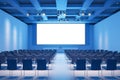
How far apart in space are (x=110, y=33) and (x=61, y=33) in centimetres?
969

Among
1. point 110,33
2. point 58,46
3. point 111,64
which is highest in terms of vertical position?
point 110,33

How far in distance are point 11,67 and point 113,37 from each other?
13.2 meters

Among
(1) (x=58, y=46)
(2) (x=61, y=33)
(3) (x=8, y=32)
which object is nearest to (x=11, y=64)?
(3) (x=8, y=32)

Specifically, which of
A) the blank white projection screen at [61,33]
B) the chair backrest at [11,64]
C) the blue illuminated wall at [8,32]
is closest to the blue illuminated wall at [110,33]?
the blank white projection screen at [61,33]

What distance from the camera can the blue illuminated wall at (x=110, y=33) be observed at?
19.9m

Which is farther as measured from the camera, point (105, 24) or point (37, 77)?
point (105, 24)

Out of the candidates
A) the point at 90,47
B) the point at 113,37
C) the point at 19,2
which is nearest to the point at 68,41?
the point at 90,47

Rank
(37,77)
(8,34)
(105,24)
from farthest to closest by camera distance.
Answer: (105,24)
(8,34)
(37,77)

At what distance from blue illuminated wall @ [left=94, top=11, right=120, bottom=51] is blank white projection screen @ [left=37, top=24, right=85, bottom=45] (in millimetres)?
3733

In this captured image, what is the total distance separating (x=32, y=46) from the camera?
32844mm

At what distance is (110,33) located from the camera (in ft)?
74.8

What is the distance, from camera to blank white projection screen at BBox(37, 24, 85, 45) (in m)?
31.4

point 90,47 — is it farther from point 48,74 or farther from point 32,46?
point 48,74

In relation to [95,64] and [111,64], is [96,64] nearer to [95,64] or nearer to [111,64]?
[95,64]
